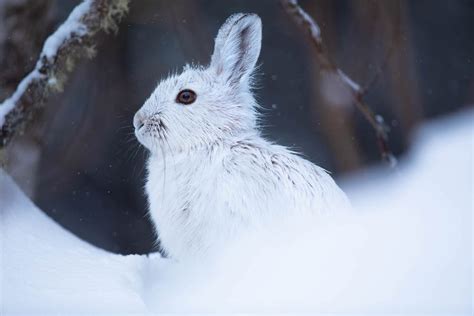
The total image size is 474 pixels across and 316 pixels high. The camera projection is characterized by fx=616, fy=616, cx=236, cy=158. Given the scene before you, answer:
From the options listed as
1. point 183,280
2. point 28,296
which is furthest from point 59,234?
point 183,280

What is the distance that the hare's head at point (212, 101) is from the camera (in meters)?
1.18

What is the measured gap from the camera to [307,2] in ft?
4.33

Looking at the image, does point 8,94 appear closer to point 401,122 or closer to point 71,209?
point 71,209

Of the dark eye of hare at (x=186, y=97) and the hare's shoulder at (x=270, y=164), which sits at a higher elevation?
the dark eye of hare at (x=186, y=97)

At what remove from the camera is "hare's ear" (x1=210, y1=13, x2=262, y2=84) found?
3.89 ft

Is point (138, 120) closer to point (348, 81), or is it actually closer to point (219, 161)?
point (219, 161)

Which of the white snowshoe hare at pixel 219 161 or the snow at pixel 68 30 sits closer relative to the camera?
the white snowshoe hare at pixel 219 161

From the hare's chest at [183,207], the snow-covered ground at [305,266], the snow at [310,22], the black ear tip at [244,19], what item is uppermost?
the black ear tip at [244,19]

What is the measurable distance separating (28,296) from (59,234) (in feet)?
0.62

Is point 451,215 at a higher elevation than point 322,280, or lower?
lower

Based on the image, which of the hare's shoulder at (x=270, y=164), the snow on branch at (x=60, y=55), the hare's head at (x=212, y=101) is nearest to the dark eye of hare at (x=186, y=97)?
the hare's head at (x=212, y=101)

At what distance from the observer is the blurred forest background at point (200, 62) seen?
127 cm

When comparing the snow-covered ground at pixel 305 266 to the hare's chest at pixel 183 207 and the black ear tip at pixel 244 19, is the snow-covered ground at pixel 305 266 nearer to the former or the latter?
the hare's chest at pixel 183 207

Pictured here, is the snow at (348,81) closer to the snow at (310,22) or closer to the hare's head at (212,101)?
the snow at (310,22)
